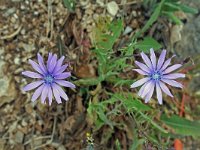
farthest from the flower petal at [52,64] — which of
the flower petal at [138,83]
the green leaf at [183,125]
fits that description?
the green leaf at [183,125]

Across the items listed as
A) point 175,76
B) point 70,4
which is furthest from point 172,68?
point 70,4

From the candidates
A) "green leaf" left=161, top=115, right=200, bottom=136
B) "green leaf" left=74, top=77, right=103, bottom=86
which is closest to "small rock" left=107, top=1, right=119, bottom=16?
"green leaf" left=74, top=77, right=103, bottom=86

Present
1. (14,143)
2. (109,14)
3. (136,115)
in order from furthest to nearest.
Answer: (109,14) < (14,143) < (136,115)

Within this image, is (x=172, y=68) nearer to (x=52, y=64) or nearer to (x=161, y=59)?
(x=161, y=59)

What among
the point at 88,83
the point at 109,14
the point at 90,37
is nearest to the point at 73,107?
the point at 88,83

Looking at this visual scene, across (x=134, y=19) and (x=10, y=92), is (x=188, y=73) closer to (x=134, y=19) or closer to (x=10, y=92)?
(x=134, y=19)
